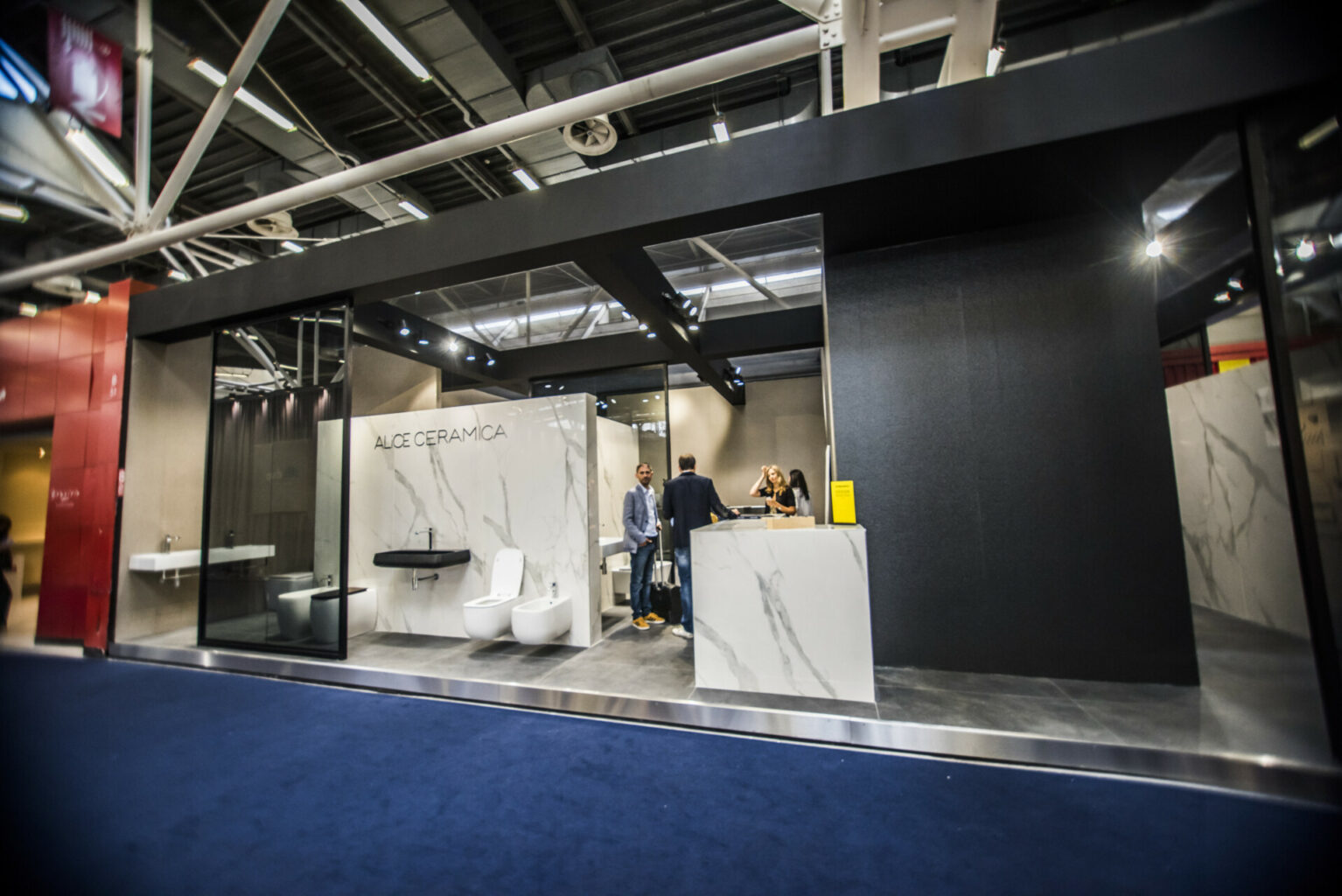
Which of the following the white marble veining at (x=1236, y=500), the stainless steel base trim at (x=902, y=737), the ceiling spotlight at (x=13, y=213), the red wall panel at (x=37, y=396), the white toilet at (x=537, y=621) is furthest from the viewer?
the white marble veining at (x=1236, y=500)

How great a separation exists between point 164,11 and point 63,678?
4.90 metres

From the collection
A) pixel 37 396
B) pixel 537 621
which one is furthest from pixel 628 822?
pixel 37 396

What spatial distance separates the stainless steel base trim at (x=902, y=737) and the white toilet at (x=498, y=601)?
1.72 feet

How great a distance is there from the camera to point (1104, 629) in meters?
3.40

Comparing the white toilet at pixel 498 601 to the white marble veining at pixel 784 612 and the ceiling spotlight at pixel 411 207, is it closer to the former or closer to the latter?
the white marble veining at pixel 784 612

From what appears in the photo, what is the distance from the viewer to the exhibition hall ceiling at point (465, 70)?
367 cm

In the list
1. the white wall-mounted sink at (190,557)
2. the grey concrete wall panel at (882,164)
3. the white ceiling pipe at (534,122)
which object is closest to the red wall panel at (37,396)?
the white ceiling pipe at (534,122)

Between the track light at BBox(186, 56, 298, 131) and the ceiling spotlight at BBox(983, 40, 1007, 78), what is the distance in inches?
199

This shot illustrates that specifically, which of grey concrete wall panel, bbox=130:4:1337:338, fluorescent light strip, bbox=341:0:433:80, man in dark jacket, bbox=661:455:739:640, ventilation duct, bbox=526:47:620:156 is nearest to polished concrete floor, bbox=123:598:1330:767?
man in dark jacket, bbox=661:455:739:640

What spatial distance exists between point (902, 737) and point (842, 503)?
1.31 metres

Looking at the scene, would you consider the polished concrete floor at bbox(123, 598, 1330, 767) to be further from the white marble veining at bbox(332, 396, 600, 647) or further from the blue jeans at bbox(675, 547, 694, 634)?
the white marble veining at bbox(332, 396, 600, 647)

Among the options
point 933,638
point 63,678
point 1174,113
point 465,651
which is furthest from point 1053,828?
point 63,678

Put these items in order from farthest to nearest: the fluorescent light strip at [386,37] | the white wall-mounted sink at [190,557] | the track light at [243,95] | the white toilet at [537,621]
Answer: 1. the white wall-mounted sink at [190,557]
2. the white toilet at [537,621]
3. the track light at [243,95]
4. the fluorescent light strip at [386,37]

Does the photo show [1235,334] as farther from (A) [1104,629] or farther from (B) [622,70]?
(B) [622,70]
